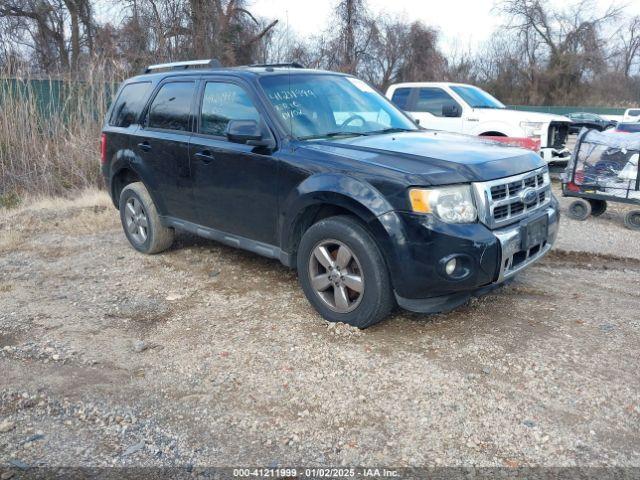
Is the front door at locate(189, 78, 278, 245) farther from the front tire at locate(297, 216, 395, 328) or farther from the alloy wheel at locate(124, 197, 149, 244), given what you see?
the alloy wheel at locate(124, 197, 149, 244)

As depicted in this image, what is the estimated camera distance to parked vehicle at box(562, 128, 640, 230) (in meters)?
7.39

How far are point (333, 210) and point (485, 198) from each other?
1.07 m

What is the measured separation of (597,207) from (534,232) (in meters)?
4.85

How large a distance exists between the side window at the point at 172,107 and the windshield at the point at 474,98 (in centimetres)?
732

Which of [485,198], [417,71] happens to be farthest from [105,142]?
[417,71]

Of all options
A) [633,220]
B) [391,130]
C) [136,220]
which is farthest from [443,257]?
[633,220]

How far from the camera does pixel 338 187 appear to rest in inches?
150

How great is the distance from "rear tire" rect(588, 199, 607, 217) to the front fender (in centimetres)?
558

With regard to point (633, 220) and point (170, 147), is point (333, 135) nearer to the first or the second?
point (170, 147)

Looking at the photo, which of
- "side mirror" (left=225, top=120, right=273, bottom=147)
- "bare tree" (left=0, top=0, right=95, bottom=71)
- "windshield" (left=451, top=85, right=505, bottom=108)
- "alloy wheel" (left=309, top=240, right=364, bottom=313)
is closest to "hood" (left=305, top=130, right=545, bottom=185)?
"side mirror" (left=225, top=120, right=273, bottom=147)

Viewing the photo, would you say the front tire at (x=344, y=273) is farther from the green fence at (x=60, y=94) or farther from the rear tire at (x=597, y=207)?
the green fence at (x=60, y=94)

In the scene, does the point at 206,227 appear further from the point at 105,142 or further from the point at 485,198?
the point at 485,198

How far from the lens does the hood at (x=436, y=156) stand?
3.62 m

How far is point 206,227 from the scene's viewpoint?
5156 millimetres
